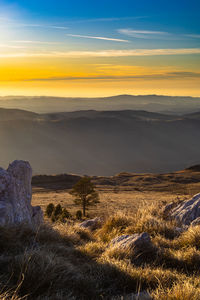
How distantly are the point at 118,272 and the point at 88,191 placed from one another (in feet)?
114

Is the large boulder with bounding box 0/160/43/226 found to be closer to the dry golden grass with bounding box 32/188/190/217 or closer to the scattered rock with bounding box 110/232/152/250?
the scattered rock with bounding box 110/232/152/250

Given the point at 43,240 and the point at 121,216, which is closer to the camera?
the point at 43,240

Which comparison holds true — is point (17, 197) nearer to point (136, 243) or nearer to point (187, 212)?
point (136, 243)

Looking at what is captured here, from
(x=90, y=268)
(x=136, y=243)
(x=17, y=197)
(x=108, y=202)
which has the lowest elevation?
(x=108, y=202)

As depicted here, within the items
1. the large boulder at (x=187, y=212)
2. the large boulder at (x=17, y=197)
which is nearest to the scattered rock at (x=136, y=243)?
the large boulder at (x=17, y=197)

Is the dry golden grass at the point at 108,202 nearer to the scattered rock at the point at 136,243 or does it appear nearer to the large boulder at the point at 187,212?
the large boulder at the point at 187,212

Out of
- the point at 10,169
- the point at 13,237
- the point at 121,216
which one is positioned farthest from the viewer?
the point at 10,169

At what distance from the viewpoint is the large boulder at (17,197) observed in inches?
245

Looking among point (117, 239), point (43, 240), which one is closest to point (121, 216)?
point (117, 239)

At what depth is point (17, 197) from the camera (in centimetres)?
766

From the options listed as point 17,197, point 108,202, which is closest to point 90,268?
point 17,197

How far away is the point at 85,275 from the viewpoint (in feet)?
13.5

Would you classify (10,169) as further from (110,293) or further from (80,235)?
(110,293)

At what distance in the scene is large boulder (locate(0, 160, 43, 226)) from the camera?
622cm
